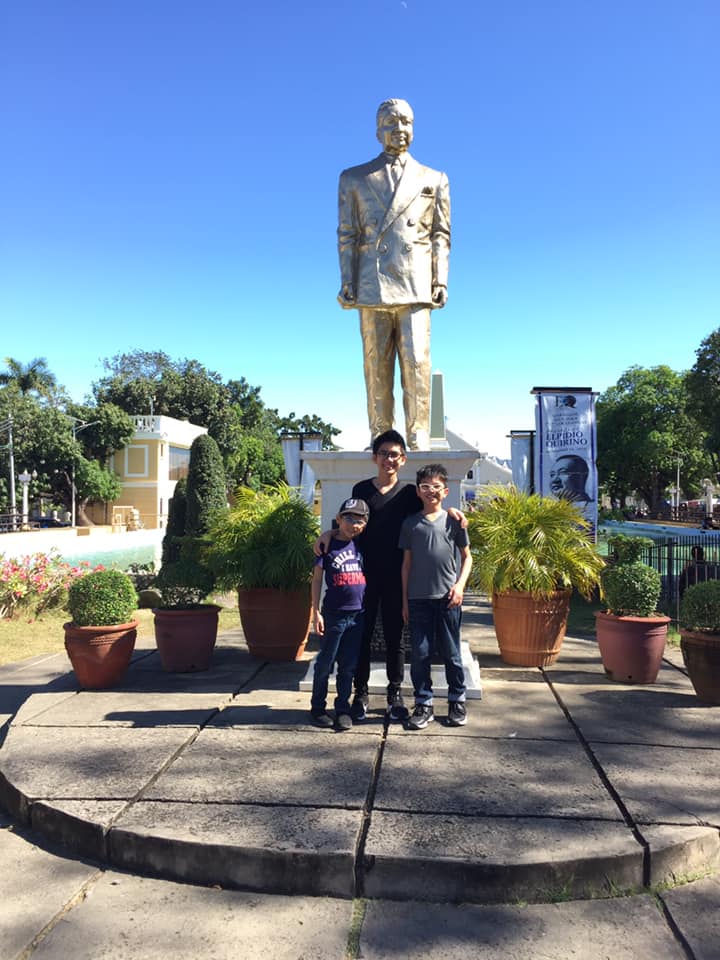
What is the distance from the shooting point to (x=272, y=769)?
3.26m

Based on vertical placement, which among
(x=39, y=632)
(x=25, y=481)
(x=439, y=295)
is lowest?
(x=39, y=632)

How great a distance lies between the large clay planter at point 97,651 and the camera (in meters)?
4.66

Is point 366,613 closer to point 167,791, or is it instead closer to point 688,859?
point 167,791

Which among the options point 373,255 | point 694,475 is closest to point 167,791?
point 373,255

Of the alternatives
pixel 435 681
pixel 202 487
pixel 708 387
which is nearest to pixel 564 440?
pixel 435 681

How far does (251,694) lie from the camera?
14.9 ft

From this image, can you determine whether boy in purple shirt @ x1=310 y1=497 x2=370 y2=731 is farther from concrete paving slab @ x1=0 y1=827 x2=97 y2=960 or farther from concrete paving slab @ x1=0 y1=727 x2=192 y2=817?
concrete paving slab @ x1=0 y1=827 x2=97 y2=960

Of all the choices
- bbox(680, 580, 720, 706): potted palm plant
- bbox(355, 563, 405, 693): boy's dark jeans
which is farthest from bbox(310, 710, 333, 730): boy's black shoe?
bbox(680, 580, 720, 706): potted palm plant

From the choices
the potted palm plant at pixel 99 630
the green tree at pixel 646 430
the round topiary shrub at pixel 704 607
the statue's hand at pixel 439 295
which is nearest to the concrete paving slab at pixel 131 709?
the potted palm plant at pixel 99 630

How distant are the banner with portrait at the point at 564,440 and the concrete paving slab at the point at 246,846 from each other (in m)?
9.21

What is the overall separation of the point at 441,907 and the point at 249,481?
47716mm

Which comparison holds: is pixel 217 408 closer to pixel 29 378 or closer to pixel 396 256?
pixel 29 378

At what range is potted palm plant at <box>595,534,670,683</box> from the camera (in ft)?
15.9

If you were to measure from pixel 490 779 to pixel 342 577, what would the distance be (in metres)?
1.27
